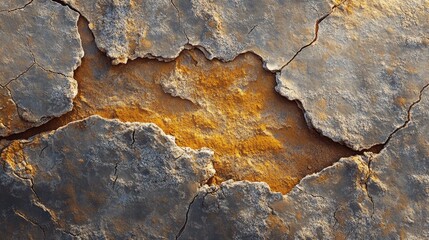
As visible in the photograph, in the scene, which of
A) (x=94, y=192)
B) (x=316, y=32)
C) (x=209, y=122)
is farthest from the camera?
(x=316, y=32)

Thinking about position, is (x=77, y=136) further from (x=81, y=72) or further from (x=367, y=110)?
(x=367, y=110)

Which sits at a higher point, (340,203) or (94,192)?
(340,203)

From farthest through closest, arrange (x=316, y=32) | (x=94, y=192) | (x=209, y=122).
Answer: (x=316, y=32) → (x=209, y=122) → (x=94, y=192)

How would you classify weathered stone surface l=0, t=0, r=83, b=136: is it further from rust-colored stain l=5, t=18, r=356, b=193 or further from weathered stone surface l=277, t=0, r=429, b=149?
weathered stone surface l=277, t=0, r=429, b=149

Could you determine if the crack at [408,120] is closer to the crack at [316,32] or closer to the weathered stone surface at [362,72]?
the weathered stone surface at [362,72]

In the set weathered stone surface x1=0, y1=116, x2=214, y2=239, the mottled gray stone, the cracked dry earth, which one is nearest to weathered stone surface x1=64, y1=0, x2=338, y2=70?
the cracked dry earth

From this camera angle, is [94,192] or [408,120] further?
[408,120]

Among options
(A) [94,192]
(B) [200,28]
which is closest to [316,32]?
(B) [200,28]

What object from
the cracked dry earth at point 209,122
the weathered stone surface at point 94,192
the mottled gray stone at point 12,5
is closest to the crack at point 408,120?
the cracked dry earth at point 209,122

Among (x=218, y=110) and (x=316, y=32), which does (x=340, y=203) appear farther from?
(x=316, y=32)
